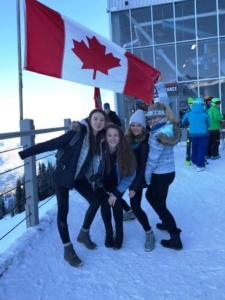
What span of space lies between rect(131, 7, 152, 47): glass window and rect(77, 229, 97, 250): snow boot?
15.2 meters

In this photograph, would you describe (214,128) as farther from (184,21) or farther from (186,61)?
(184,21)

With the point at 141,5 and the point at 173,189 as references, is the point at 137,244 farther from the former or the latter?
the point at 141,5

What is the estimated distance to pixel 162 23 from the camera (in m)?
16.8

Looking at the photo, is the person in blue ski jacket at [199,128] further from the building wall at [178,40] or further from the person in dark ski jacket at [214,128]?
the building wall at [178,40]

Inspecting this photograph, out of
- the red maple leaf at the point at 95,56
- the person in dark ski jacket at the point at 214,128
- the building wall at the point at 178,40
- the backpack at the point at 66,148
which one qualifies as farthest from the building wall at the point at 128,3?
the backpack at the point at 66,148

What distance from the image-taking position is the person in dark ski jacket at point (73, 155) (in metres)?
3.02

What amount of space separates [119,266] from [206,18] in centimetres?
1659

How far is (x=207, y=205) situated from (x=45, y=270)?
2971 mm

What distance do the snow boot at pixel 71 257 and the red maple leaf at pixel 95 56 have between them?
7.35 ft

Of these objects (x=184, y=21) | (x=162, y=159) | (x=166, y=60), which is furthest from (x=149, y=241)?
(x=184, y=21)

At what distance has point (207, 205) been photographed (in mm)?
4969

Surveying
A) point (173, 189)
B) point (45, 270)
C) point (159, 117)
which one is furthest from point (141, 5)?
point (45, 270)

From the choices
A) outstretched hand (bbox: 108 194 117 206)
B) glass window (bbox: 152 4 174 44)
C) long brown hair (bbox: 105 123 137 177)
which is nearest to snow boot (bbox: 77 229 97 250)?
outstretched hand (bbox: 108 194 117 206)

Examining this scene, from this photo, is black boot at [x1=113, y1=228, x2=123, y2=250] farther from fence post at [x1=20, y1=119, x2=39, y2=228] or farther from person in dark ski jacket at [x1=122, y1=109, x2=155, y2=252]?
fence post at [x1=20, y1=119, x2=39, y2=228]
